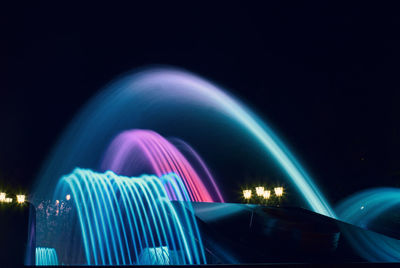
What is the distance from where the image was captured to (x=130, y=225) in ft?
35.3

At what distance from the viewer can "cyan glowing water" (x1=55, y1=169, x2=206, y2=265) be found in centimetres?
908

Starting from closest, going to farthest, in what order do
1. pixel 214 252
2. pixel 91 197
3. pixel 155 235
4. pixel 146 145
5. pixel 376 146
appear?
pixel 214 252, pixel 155 235, pixel 91 197, pixel 146 145, pixel 376 146

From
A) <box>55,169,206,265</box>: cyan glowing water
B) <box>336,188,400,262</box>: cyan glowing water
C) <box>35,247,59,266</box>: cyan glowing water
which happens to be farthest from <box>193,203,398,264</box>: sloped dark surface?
<box>35,247,59,266</box>: cyan glowing water

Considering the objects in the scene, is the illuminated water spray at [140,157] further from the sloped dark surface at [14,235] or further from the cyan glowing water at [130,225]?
the sloped dark surface at [14,235]

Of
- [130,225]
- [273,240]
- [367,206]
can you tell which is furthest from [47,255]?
[367,206]

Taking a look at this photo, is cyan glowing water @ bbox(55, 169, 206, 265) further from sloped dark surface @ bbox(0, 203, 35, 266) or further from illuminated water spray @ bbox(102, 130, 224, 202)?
illuminated water spray @ bbox(102, 130, 224, 202)

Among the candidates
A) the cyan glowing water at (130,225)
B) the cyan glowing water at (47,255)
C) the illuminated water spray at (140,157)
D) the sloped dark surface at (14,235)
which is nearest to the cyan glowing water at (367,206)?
the cyan glowing water at (130,225)

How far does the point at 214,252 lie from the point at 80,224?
23.7 feet

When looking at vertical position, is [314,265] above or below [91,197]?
below

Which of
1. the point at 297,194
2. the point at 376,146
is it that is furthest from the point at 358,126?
the point at 297,194

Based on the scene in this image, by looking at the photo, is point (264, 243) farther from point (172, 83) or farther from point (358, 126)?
point (358, 126)

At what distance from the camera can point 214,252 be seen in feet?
23.0

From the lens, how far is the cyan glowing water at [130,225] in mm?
9077

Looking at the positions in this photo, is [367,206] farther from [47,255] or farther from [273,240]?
[47,255]
